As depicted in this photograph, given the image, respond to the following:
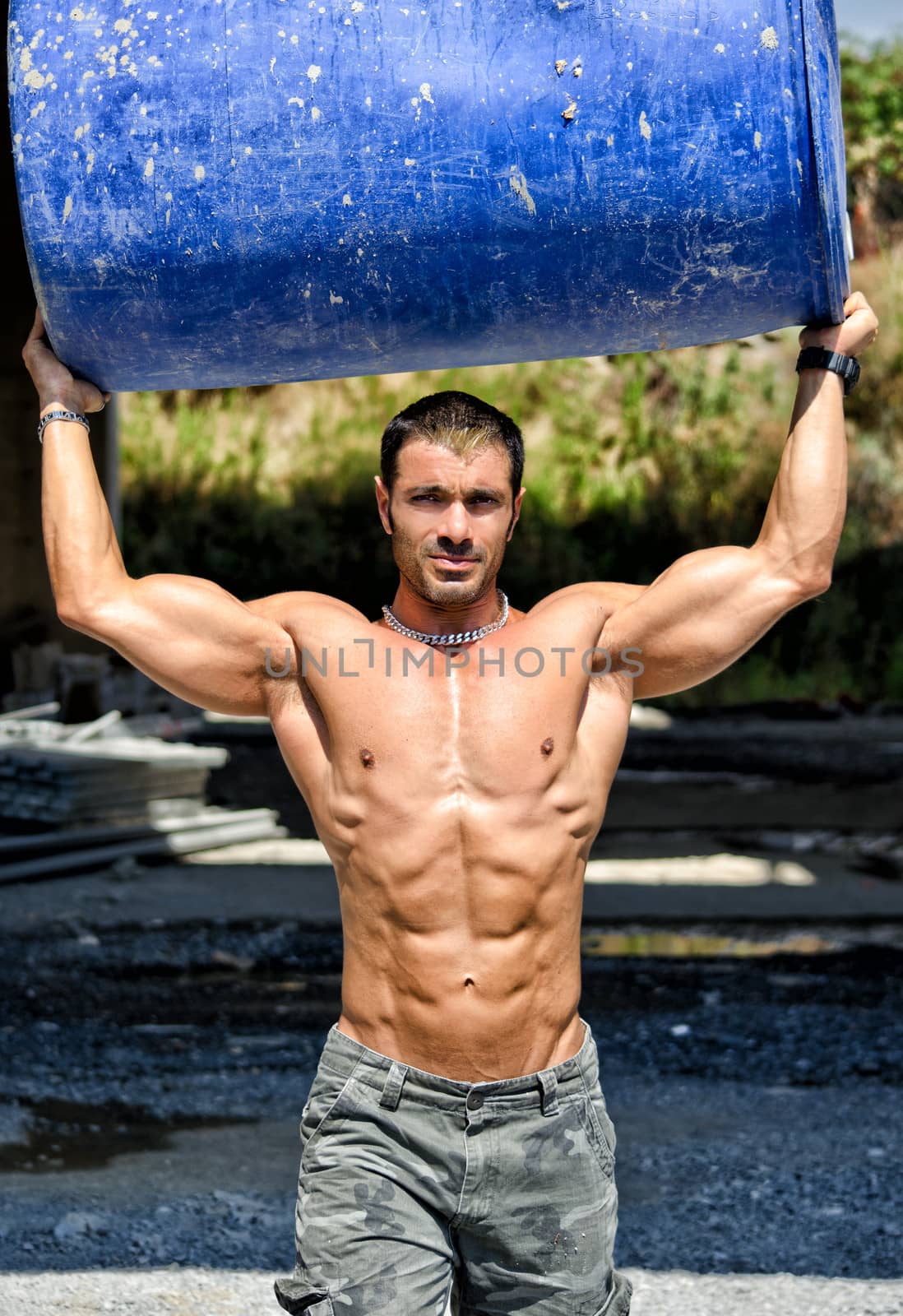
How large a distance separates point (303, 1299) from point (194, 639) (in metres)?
1.13

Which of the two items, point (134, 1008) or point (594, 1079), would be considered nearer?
point (594, 1079)

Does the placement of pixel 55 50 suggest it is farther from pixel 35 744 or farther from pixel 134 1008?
pixel 35 744

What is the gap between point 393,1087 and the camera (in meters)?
2.63

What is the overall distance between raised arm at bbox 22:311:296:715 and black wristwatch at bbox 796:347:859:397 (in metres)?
1.09

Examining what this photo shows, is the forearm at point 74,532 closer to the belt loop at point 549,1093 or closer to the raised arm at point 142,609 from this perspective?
the raised arm at point 142,609

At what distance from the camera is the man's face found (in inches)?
108

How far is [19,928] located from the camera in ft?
25.1

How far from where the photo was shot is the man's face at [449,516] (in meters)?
2.75

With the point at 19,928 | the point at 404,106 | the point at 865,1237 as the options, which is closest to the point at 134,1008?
the point at 19,928

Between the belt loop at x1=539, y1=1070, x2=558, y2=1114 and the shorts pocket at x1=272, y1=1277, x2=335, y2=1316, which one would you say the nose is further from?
the shorts pocket at x1=272, y1=1277, x2=335, y2=1316

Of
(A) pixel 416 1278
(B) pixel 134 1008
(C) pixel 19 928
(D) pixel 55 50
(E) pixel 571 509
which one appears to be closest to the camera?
(A) pixel 416 1278

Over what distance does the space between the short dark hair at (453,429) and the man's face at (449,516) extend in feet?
0.06

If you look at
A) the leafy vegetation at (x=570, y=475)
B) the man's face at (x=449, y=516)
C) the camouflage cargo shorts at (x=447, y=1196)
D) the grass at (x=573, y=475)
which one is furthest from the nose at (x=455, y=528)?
the grass at (x=573, y=475)

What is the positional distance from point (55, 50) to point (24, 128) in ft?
0.47
